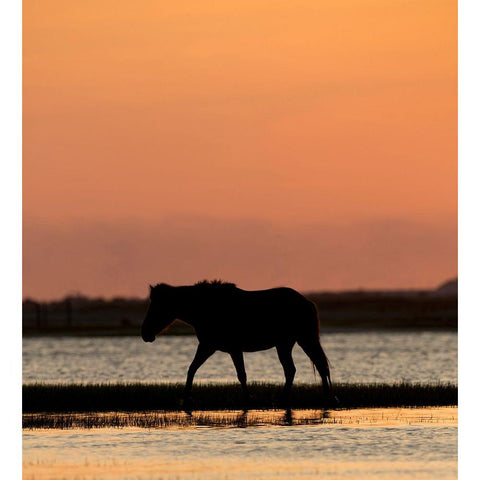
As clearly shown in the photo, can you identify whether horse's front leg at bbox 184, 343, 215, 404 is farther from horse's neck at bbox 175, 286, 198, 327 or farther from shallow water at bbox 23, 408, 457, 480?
shallow water at bbox 23, 408, 457, 480

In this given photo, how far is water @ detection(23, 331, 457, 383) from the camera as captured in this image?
123 feet

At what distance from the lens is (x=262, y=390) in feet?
84.3

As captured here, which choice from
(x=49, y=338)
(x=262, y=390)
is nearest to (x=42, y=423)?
(x=262, y=390)

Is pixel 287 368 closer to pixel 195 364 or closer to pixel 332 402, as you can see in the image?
pixel 332 402

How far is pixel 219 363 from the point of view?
46.0 metres

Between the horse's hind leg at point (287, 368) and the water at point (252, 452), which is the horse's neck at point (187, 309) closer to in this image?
the horse's hind leg at point (287, 368)

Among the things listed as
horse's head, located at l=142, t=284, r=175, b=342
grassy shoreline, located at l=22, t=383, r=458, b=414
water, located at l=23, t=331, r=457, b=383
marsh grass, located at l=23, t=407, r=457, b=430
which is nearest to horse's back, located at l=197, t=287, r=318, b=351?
horse's head, located at l=142, t=284, r=175, b=342

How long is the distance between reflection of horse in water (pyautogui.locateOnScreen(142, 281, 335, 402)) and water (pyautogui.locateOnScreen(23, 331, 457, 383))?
981 cm

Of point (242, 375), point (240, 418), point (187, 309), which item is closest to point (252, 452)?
point (240, 418)

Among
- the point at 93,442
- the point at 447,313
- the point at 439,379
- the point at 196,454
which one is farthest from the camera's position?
the point at 447,313
